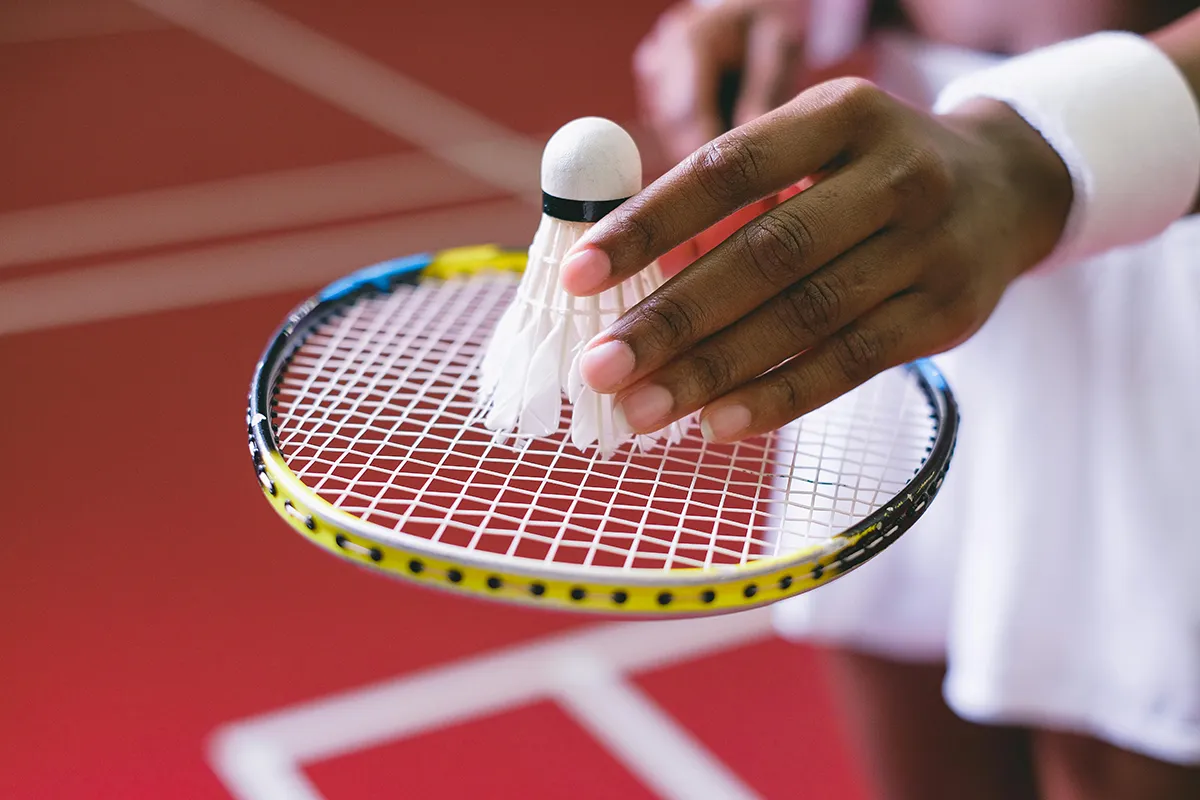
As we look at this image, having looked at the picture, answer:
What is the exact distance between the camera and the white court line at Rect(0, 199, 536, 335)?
7.08ft

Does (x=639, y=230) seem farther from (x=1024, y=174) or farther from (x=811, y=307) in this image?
(x=1024, y=174)

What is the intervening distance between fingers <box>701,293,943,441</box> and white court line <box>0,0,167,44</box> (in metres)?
3.42

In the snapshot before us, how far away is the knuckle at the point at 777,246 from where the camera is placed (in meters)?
0.52

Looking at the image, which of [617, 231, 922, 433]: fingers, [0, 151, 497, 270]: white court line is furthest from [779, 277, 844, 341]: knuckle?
[0, 151, 497, 270]: white court line

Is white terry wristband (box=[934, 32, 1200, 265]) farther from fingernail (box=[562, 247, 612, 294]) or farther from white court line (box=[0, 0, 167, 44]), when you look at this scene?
white court line (box=[0, 0, 167, 44])

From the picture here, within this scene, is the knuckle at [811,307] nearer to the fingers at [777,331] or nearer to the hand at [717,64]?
the fingers at [777,331]

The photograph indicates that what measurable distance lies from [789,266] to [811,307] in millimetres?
19

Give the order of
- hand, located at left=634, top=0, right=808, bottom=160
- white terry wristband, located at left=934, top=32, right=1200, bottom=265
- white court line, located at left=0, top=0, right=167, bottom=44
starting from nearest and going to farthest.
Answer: white terry wristband, located at left=934, top=32, right=1200, bottom=265
hand, located at left=634, top=0, right=808, bottom=160
white court line, located at left=0, top=0, right=167, bottom=44

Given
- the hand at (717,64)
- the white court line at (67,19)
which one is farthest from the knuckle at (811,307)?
the white court line at (67,19)

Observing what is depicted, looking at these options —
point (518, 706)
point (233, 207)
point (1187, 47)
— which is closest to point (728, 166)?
point (1187, 47)

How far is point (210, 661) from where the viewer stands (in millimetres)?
1439

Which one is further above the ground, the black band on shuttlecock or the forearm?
the black band on shuttlecock

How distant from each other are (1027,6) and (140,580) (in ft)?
3.80

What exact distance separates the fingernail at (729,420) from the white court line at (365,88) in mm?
2078
